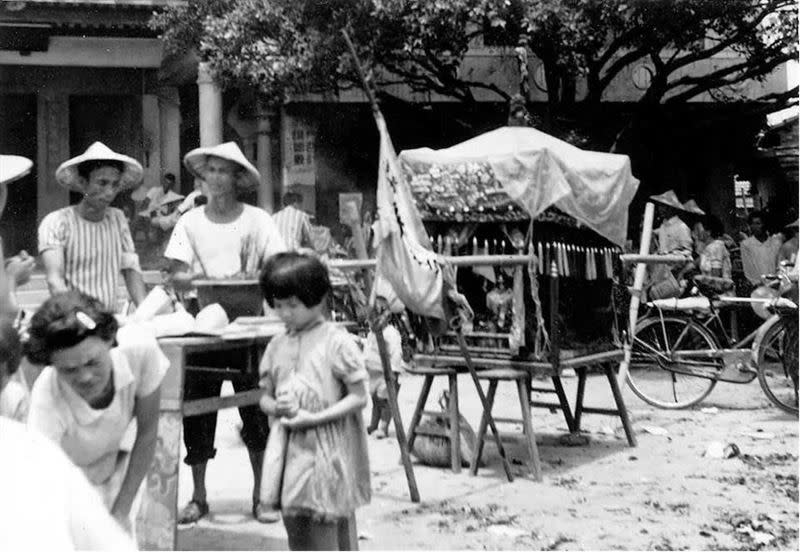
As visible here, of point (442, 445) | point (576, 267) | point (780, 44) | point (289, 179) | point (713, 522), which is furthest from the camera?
point (289, 179)

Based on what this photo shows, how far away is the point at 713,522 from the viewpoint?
5.18 meters

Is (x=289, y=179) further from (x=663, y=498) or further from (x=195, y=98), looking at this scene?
(x=663, y=498)

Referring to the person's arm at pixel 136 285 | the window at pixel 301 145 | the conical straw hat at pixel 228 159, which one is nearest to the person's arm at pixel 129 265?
the person's arm at pixel 136 285

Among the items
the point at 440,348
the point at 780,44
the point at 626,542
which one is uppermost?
the point at 780,44

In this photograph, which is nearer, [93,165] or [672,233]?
[93,165]

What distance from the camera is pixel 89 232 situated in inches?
197

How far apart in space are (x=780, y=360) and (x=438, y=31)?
500cm

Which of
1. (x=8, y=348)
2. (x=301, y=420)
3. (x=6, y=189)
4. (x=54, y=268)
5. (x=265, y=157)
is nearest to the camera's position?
(x=8, y=348)

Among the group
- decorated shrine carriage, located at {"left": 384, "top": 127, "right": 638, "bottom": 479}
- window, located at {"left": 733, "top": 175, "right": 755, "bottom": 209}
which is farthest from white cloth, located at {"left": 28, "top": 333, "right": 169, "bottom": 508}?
window, located at {"left": 733, "top": 175, "right": 755, "bottom": 209}

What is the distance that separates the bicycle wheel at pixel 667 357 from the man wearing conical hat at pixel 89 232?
522 centimetres

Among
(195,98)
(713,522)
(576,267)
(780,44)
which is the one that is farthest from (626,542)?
(195,98)

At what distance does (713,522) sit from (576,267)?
2452mm

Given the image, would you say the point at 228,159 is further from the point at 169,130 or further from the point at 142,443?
the point at 169,130

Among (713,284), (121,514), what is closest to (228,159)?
(121,514)
